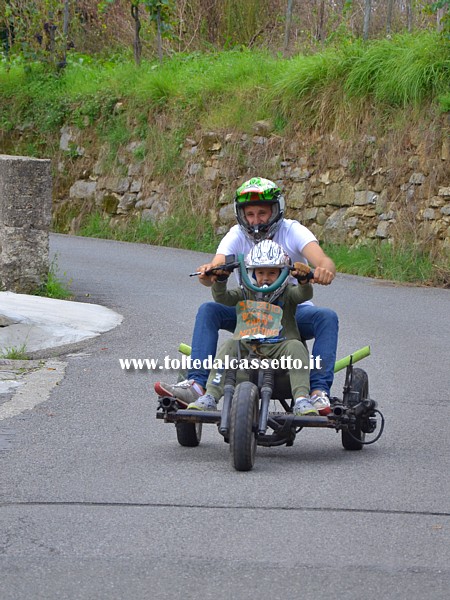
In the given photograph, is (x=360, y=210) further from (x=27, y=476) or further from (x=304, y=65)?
(x=27, y=476)

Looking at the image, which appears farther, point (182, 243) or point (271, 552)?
point (182, 243)

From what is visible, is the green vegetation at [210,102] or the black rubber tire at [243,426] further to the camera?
the green vegetation at [210,102]

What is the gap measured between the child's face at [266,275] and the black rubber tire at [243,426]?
750 millimetres

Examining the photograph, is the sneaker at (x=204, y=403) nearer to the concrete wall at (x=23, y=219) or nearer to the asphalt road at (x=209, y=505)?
the asphalt road at (x=209, y=505)

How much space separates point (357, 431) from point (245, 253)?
1193mm

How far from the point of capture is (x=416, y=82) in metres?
19.1

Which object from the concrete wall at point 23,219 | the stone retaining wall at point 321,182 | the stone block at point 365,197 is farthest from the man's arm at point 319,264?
the stone block at point 365,197

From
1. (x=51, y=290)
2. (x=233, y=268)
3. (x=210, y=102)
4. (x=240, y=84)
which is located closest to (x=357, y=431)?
(x=233, y=268)

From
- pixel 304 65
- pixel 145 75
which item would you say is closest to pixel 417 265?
pixel 304 65

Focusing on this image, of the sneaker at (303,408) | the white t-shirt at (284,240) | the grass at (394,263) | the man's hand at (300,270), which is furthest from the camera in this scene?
the grass at (394,263)

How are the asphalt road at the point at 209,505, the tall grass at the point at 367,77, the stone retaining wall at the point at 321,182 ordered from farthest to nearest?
the tall grass at the point at 367,77
the stone retaining wall at the point at 321,182
the asphalt road at the point at 209,505

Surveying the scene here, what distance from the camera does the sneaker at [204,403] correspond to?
6859mm

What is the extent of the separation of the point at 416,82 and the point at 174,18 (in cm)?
1124

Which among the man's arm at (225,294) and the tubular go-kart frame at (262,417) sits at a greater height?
the man's arm at (225,294)
